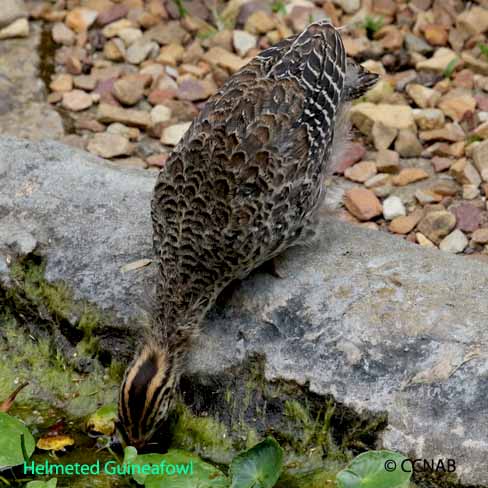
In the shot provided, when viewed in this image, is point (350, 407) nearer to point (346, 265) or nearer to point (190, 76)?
point (346, 265)

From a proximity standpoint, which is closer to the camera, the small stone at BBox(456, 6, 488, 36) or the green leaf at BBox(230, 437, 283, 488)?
the green leaf at BBox(230, 437, 283, 488)

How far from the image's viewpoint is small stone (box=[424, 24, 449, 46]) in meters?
9.12

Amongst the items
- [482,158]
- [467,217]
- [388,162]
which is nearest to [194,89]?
[388,162]

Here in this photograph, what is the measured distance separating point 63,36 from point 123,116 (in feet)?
4.02

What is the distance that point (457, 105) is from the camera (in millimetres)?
8445

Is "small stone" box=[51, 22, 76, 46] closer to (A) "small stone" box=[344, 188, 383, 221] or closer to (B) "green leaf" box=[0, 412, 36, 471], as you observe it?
(A) "small stone" box=[344, 188, 383, 221]

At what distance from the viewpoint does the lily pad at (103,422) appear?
5914 mm

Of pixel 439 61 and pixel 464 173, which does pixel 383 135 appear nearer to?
pixel 464 173

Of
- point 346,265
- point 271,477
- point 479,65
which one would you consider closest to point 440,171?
point 479,65

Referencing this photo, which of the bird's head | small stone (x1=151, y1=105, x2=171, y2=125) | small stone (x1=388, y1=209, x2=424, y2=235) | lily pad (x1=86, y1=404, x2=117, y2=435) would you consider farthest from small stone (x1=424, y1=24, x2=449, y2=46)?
lily pad (x1=86, y1=404, x2=117, y2=435)

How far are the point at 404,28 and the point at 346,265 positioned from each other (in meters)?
3.75

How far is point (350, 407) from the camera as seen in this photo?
5500 millimetres

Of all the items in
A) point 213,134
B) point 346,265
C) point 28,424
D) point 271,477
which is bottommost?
point 28,424

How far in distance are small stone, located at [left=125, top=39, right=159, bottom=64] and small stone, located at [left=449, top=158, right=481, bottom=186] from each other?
272 centimetres
